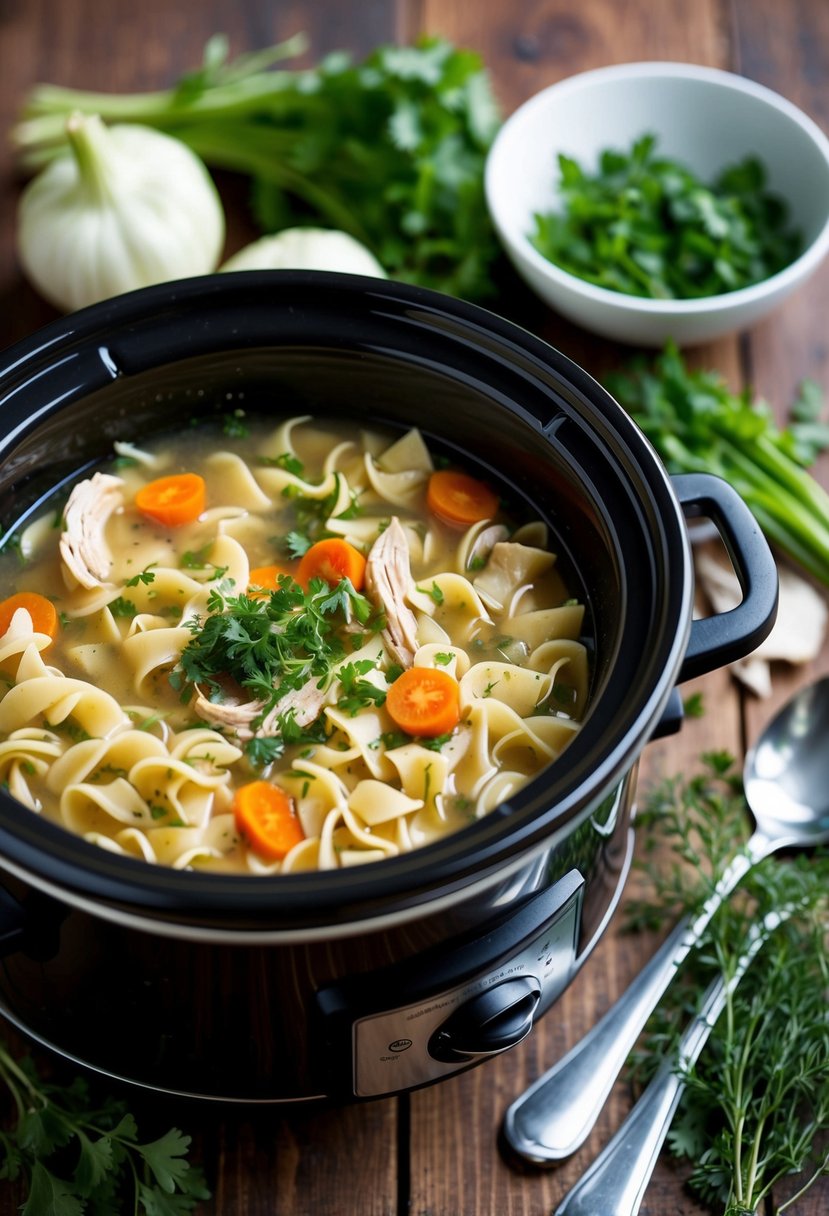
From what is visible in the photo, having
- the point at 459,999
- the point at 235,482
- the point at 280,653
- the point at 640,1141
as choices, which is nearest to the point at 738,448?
the point at 235,482

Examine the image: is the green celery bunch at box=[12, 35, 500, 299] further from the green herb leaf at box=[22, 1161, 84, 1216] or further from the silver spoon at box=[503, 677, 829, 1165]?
the green herb leaf at box=[22, 1161, 84, 1216]

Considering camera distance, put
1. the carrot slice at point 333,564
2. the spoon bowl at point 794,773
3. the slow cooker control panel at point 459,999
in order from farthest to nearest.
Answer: the spoon bowl at point 794,773 → the carrot slice at point 333,564 → the slow cooker control panel at point 459,999

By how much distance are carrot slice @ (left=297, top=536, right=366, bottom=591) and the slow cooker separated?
1.50ft

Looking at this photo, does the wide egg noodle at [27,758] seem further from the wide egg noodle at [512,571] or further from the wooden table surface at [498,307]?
the wide egg noodle at [512,571]

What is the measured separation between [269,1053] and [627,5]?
4.68 meters

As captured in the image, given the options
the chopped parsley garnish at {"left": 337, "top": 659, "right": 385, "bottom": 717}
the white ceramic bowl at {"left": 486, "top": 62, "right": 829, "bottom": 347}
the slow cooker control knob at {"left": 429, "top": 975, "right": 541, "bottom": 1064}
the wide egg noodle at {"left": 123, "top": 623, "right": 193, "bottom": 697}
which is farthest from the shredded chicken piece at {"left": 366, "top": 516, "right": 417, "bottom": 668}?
the white ceramic bowl at {"left": 486, "top": 62, "right": 829, "bottom": 347}

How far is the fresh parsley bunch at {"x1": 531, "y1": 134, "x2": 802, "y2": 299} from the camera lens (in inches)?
181

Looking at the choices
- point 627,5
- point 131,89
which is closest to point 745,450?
point 627,5

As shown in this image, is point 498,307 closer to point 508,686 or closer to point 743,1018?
point 508,686

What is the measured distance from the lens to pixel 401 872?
7.45 feet

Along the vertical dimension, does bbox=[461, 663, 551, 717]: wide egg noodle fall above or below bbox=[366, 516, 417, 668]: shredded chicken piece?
below

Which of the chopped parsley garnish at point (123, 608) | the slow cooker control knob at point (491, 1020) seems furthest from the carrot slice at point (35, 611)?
the slow cooker control knob at point (491, 1020)

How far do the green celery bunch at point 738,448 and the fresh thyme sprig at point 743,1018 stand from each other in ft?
3.27

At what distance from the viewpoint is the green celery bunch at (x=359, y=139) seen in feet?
15.4
